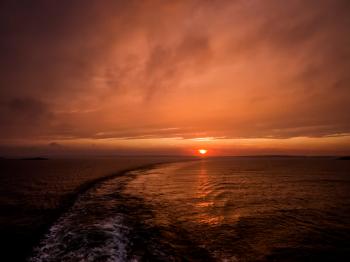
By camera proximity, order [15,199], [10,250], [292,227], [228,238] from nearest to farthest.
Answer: [10,250], [228,238], [292,227], [15,199]

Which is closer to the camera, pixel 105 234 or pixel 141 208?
pixel 105 234

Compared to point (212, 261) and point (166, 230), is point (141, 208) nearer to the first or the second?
point (166, 230)

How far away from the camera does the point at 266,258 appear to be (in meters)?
9.29

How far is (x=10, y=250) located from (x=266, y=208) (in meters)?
17.8

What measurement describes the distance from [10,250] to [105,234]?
4.53 m

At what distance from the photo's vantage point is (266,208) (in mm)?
18141

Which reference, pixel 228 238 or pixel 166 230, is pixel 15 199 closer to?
pixel 166 230

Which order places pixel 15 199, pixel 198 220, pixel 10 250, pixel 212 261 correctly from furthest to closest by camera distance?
pixel 15 199
pixel 198 220
pixel 10 250
pixel 212 261

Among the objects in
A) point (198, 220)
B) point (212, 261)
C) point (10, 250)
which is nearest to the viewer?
point (212, 261)

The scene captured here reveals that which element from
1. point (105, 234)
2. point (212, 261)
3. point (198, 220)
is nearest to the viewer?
point (212, 261)

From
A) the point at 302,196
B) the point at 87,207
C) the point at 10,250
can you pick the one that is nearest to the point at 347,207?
the point at 302,196

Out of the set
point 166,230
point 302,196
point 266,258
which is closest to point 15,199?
point 166,230

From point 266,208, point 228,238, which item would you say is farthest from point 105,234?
point 266,208

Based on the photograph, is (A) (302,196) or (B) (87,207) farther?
(A) (302,196)
